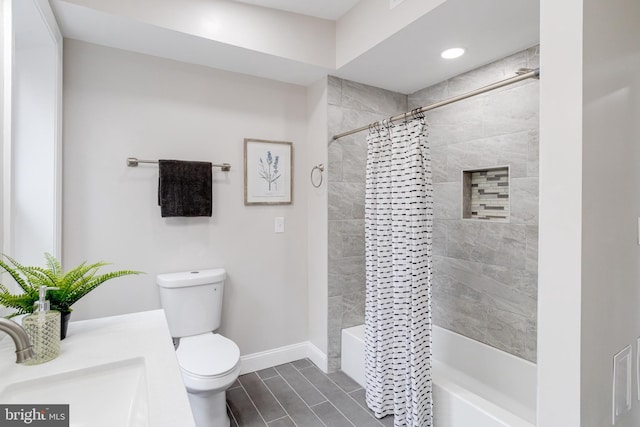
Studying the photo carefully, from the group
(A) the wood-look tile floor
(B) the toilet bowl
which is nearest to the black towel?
(B) the toilet bowl

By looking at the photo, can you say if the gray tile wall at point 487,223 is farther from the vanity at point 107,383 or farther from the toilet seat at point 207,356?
the vanity at point 107,383

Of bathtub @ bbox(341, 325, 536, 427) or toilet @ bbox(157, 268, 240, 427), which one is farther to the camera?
toilet @ bbox(157, 268, 240, 427)

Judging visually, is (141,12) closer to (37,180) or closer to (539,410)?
→ (37,180)

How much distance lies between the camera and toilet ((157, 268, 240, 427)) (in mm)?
1756

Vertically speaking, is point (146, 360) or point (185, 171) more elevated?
point (185, 171)

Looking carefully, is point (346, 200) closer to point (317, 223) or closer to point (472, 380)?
point (317, 223)

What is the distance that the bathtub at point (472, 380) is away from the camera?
1.65m

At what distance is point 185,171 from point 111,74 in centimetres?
75

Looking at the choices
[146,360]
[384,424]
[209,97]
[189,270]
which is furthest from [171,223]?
[384,424]

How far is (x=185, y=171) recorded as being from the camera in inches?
88.8

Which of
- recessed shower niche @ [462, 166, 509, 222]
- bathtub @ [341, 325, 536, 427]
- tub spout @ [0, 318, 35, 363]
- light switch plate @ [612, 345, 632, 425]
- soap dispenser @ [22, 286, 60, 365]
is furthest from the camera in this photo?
recessed shower niche @ [462, 166, 509, 222]

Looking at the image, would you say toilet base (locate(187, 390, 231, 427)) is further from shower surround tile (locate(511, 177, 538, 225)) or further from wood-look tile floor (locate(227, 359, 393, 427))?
shower surround tile (locate(511, 177, 538, 225))

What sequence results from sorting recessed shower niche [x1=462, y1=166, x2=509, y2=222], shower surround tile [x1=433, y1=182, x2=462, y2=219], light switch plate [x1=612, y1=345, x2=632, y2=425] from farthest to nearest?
shower surround tile [x1=433, y1=182, x2=462, y2=219]
recessed shower niche [x1=462, y1=166, x2=509, y2=222]
light switch plate [x1=612, y1=345, x2=632, y2=425]

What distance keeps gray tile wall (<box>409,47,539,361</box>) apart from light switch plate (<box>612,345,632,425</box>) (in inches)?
30.5
